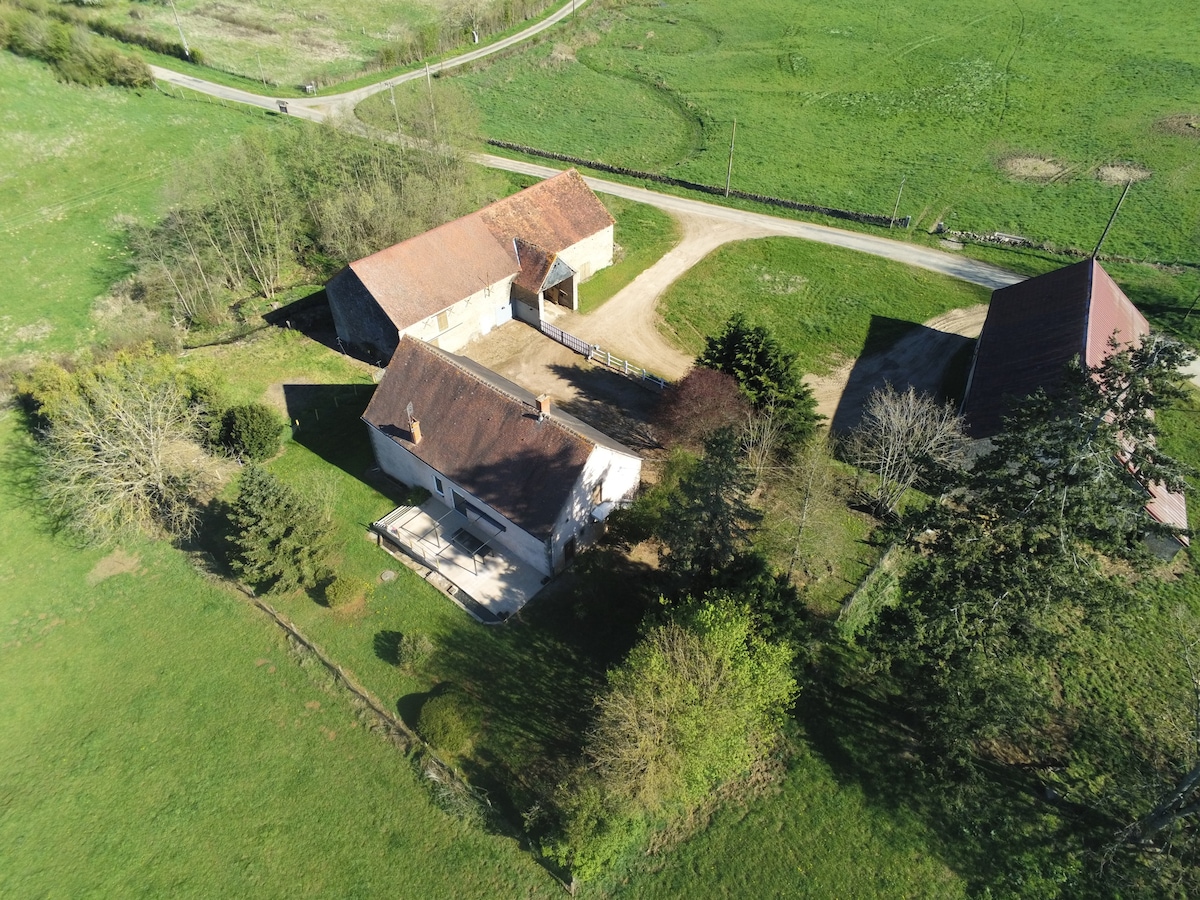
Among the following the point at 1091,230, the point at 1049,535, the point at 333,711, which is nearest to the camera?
the point at 1049,535

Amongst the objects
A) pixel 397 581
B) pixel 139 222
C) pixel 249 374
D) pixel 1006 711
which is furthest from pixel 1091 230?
pixel 139 222

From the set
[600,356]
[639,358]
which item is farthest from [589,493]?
[639,358]

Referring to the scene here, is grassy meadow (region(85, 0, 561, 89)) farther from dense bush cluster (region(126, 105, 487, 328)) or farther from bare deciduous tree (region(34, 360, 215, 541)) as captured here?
bare deciduous tree (region(34, 360, 215, 541))

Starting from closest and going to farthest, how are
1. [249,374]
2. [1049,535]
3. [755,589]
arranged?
[1049,535]
[755,589]
[249,374]

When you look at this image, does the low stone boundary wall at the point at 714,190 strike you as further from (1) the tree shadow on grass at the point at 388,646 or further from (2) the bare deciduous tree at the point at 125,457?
(1) the tree shadow on grass at the point at 388,646

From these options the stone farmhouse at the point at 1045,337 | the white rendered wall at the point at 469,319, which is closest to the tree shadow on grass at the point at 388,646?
the white rendered wall at the point at 469,319

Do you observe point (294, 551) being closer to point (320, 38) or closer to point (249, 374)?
point (249, 374)
